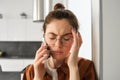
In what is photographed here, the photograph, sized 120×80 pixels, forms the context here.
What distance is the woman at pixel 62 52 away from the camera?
920 millimetres

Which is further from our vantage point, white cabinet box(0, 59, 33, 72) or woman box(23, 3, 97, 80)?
white cabinet box(0, 59, 33, 72)

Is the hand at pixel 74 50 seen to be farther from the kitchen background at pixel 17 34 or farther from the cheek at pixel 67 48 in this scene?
the kitchen background at pixel 17 34

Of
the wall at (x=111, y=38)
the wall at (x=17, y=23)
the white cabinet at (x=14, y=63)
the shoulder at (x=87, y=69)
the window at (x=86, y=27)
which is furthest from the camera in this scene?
the wall at (x=17, y=23)

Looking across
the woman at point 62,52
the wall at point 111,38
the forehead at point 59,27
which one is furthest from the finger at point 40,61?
the wall at point 111,38

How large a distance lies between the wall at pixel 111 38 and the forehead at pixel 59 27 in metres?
0.16

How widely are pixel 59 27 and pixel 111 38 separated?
0.72 ft

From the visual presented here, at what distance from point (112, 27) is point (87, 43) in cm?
30

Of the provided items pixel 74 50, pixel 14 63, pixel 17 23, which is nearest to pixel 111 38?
pixel 74 50

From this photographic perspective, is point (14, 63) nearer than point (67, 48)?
No

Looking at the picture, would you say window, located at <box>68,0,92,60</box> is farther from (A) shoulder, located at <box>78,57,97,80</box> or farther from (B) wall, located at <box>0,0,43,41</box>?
(B) wall, located at <box>0,0,43,41</box>

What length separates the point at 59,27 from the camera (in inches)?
36.9

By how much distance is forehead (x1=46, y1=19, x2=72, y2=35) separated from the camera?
0.93 meters

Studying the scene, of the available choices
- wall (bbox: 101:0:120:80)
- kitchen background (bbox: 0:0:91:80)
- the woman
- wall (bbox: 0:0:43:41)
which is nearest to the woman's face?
the woman

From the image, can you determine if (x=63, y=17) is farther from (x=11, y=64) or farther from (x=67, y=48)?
(x=11, y=64)
